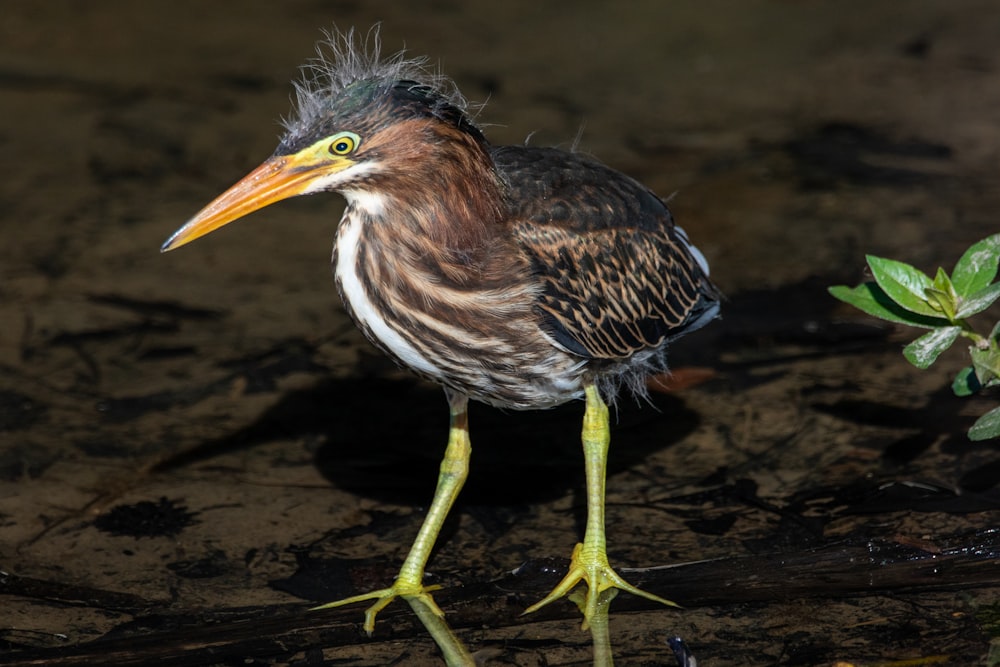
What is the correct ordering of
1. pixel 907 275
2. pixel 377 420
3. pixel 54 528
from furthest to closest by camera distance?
pixel 377 420 → pixel 54 528 → pixel 907 275

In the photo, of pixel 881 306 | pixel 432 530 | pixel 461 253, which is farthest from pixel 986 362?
pixel 432 530

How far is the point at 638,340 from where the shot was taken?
5.67 m

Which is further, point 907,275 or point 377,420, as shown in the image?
point 377,420

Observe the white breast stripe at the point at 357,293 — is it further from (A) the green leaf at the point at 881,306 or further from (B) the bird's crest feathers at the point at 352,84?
(A) the green leaf at the point at 881,306

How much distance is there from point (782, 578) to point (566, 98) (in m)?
5.67

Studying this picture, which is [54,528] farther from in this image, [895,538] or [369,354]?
[895,538]

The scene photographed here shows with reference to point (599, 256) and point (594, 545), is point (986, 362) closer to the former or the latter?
point (599, 256)

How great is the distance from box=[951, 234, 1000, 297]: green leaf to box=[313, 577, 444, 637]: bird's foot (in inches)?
96.3

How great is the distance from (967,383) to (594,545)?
Result: 1.65m

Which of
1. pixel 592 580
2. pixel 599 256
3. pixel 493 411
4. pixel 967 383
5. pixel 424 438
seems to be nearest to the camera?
pixel 967 383

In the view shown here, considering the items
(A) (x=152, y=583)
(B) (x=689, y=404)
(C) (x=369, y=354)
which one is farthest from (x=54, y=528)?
(B) (x=689, y=404)

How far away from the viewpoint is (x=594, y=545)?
5.38 meters

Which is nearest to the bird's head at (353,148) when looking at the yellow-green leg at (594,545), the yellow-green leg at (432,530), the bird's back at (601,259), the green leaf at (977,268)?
the bird's back at (601,259)

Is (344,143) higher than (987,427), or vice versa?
(344,143)
